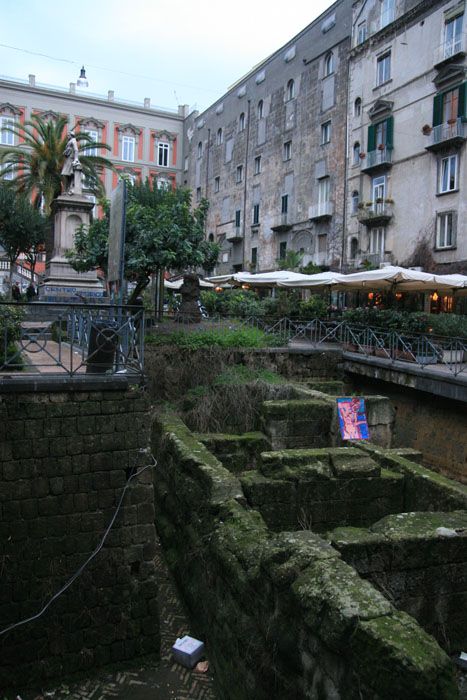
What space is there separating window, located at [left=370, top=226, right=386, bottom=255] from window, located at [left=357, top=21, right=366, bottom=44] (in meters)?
9.58

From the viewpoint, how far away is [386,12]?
84.4 feet

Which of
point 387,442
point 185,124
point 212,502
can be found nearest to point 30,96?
point 185,124

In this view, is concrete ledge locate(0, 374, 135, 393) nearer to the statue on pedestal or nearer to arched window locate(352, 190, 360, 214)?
the statue on pedestal

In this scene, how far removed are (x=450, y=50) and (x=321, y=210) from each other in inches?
387

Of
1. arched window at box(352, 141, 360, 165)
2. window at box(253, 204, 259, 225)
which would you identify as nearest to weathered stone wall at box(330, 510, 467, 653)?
arched window at box(352, 141, 360, 165)

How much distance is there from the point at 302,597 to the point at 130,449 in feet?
9.48

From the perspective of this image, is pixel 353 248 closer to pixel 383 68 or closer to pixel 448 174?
pixel 448 174

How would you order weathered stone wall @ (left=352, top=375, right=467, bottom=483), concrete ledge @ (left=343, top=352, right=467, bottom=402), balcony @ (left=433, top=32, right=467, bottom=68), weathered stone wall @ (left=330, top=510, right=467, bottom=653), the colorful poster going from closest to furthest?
weathered stone wall @ (left=330, top=510, right=467, bottom=653)
the colorful poster
concrete ledge @ (left=343, top=352, right=467, bottom=402)
weathered stone wall @ (left=352, top=375, right=467, bottom=483)
balcony @ (left=433, top=32, right=467, bottom=68)

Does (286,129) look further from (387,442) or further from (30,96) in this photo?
(387,442)

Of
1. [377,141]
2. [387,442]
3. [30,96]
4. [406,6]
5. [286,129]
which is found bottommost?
[387,442]

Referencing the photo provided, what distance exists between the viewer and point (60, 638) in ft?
20.0

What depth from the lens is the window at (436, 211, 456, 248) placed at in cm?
2209

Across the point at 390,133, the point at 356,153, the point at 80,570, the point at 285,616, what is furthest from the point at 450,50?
the point at 285,616

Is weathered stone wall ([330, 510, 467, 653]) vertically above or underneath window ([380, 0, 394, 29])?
underneath
